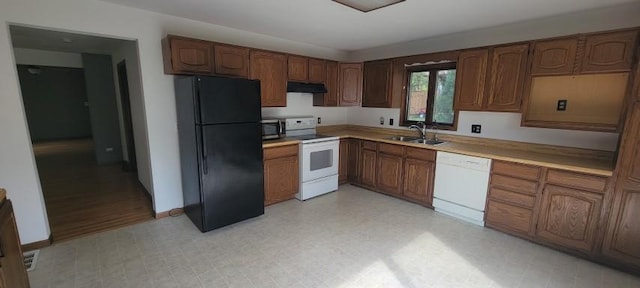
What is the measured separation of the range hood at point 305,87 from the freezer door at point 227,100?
3.03 feet

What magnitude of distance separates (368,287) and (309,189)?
190 centimetres

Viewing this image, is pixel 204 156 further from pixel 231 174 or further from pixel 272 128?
pixel 272 128

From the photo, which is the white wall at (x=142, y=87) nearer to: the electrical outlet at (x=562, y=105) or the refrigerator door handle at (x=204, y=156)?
the refrigerator door handle at (x=204, y=156)

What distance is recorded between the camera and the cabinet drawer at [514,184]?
263 centimetres

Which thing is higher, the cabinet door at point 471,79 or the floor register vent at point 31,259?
the cabinet door at point 471,79

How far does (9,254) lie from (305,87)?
3.26 metres

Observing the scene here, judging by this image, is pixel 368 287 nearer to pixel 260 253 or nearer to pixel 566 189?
pixel 260 253

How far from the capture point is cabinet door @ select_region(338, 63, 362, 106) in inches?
173

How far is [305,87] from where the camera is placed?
3943 millimetres

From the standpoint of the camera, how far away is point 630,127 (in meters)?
2.13

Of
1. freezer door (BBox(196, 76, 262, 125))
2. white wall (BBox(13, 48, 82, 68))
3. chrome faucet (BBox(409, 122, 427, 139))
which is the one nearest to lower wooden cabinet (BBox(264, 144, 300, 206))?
freezer door (BBox(196, 76, 262, 125))

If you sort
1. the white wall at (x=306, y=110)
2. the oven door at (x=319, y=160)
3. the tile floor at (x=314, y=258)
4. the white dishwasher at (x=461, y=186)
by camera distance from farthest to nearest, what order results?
the white wall at (x=306, y=110), the oven door at (x=319, y=160), the white dishwasher at (x=461, y=186), the tile floor at (x=314, y=258)

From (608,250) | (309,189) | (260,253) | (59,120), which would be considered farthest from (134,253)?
(59,120)

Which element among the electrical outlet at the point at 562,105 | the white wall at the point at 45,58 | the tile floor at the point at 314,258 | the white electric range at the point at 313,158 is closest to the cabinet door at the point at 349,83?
the white electric range at the point at 313,158
